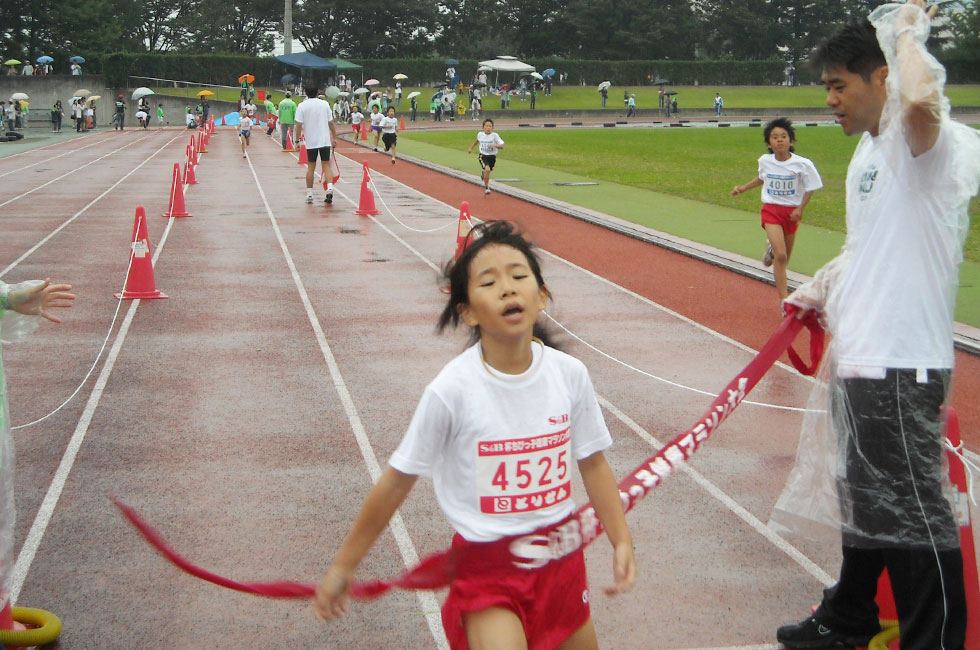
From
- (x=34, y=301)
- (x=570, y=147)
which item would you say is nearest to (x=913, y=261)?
(x=34, y=301)

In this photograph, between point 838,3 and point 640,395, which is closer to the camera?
point 640,395

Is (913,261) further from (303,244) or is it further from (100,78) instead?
(100,78)

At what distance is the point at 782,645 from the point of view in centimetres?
425

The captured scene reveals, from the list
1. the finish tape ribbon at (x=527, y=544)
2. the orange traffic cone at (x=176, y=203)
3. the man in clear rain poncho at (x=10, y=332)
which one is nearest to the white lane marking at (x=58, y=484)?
the man in clear rain poncho at (x=10, y=332)

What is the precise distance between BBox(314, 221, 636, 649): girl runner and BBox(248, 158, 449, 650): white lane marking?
4.88 ft

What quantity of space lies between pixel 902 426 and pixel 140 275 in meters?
9.63

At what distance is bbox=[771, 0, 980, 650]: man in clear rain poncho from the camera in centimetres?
339

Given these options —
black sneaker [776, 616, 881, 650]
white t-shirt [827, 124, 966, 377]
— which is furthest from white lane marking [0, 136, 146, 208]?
white t-shirt [827, 124, 966, 377]

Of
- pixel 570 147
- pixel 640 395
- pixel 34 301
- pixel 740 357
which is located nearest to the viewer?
pixel 34 301

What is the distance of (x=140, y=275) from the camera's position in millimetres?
11648

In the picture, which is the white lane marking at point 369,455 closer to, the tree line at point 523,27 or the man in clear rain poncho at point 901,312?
the man in clear rain poncho at point 901,312

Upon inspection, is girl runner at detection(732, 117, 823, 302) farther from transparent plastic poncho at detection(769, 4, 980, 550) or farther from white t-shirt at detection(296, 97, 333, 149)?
white t-shirt at detection(296, 97, 333, 149)

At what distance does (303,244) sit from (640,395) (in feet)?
28.7

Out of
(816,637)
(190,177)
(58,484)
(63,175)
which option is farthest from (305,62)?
(816,637)
